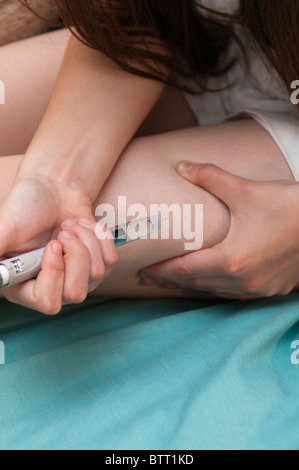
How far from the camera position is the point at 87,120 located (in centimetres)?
69

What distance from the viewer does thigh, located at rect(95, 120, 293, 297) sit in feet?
2.19

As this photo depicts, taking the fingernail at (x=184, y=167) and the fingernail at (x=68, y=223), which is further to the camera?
the fingernail at (x=184, y=167)

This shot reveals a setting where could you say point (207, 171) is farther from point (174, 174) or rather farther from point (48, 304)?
point (48, 304)

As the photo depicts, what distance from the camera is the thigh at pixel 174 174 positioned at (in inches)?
26.2

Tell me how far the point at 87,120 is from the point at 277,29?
239 millimetres

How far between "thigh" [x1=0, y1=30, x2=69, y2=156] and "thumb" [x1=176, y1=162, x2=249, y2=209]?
280 mm

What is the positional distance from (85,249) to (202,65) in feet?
1.38

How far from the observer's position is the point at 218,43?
0.78 m

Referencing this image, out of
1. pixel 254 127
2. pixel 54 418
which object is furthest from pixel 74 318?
pixel 254 127

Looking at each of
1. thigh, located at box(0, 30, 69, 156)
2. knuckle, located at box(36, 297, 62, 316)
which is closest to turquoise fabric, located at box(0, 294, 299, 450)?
knuckle, located at box(36, 297, 62, 316)

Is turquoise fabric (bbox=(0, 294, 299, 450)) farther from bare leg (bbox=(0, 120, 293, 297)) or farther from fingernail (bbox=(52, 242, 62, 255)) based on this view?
fingernail (bbox=(52, 242, 62, 255))

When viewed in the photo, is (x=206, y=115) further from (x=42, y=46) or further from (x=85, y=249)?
(x=85, y=249)

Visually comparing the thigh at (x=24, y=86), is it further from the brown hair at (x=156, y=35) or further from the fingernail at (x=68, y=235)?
the fingernail at (x=68, y=235)

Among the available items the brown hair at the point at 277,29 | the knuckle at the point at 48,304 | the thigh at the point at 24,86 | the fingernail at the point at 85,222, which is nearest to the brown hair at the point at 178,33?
the brown hair at the point at 277,29
